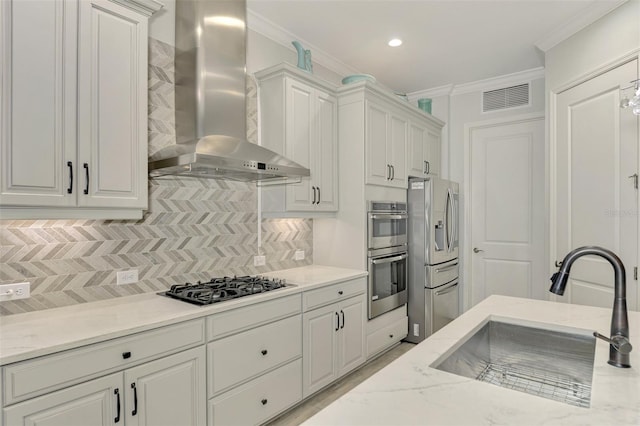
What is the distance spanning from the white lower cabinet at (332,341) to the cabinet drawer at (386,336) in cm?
13

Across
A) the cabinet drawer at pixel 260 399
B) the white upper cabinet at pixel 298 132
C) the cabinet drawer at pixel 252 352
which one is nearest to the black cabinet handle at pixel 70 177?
the cabinet drawer at pixel 252 352

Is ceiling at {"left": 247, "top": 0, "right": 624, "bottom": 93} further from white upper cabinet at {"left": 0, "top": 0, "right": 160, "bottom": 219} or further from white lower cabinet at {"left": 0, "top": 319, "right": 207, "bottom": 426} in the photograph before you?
white lower cabinet at {"left": 0, "top": 319, "right": 207, "bottom": 426}

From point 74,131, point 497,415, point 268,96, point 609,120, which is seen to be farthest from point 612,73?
point 74,131

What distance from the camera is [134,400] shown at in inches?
67.2

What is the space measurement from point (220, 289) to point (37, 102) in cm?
135

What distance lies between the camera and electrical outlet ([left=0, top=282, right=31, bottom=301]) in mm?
1808

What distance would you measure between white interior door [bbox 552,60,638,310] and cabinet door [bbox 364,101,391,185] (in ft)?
5.08

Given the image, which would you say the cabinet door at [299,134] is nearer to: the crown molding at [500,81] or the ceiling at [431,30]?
the ceiling at [431,30]

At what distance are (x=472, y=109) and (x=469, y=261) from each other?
1.88m

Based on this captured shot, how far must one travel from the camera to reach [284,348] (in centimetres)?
247

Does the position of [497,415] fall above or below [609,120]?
below

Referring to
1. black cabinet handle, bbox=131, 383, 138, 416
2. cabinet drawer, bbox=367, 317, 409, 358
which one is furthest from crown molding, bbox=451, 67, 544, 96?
black cabinet handle, bbox=131, 383, 138, 416

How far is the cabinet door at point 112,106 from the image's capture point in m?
1.85

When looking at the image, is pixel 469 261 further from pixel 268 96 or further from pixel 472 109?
pixel 268 96
